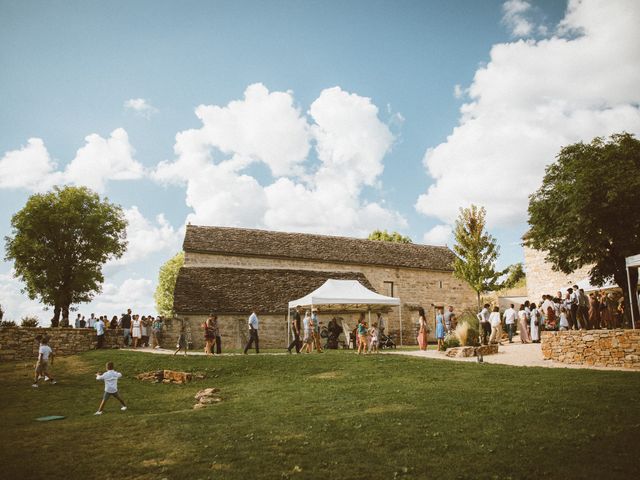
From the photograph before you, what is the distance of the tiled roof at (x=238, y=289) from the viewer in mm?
24078

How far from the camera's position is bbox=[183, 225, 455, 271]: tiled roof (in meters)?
29.5

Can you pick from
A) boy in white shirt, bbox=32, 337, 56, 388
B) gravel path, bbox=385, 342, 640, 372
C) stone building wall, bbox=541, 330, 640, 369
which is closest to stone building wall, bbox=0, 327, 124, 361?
boy in white shirt, bbox=32, 337, 56, 388

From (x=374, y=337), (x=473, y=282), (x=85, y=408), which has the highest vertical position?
(x=473, y=282)

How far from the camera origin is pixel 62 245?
30.8 meters

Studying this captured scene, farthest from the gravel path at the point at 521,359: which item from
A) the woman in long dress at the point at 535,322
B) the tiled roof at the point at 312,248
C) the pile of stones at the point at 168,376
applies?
the tiled roof at the point at 312,248

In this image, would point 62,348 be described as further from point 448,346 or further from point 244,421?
point 448,346

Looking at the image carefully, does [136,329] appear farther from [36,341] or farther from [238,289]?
[238,289]

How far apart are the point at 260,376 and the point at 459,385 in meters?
6.02

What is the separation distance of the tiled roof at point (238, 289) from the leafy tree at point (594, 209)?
554 inches

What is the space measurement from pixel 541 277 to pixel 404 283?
9714 mm

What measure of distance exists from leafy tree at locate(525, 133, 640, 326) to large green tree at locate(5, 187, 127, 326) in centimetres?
2891

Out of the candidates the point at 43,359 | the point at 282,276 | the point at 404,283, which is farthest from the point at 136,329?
the point at 404,283

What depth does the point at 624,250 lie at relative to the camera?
779 inches

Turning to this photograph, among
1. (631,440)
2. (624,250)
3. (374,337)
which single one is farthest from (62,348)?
(624,250)
